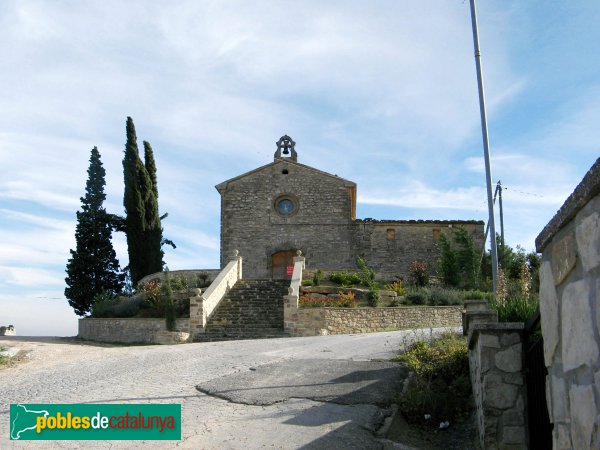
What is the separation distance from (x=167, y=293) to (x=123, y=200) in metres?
10.2

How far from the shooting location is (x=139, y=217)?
30.2 metres

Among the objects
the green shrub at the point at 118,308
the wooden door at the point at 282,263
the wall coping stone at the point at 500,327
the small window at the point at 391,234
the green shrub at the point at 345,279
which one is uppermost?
the small window at the point at 391,234

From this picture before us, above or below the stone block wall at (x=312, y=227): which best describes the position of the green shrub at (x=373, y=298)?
below

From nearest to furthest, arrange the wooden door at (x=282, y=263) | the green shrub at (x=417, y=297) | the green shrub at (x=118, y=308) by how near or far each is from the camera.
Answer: the green shrub at (x=118, y=308), the green shrub at (x=417, y=297), the wooden door at (x=282, y=263)

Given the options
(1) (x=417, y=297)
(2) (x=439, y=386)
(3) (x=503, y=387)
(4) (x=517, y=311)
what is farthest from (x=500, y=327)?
(1) (x=417, y=297)

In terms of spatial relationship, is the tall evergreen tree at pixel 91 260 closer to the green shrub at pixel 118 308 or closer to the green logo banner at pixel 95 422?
the green shrub at pixel 118 308

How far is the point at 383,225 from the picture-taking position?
107ft

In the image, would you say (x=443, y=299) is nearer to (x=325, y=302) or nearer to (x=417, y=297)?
(x=417, y=297)

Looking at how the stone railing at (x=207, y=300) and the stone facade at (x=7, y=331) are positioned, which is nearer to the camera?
the stone railing at (x=207, y=300)

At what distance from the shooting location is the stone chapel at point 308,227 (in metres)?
32.3

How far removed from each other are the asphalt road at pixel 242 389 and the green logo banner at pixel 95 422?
0.56 feet

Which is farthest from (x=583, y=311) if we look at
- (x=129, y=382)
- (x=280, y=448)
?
(x=129, y=382)

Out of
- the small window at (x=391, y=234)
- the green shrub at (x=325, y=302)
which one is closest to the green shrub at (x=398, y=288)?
the green shrub at (x=325, y=302)

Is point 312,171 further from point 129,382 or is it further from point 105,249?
point 129,382
